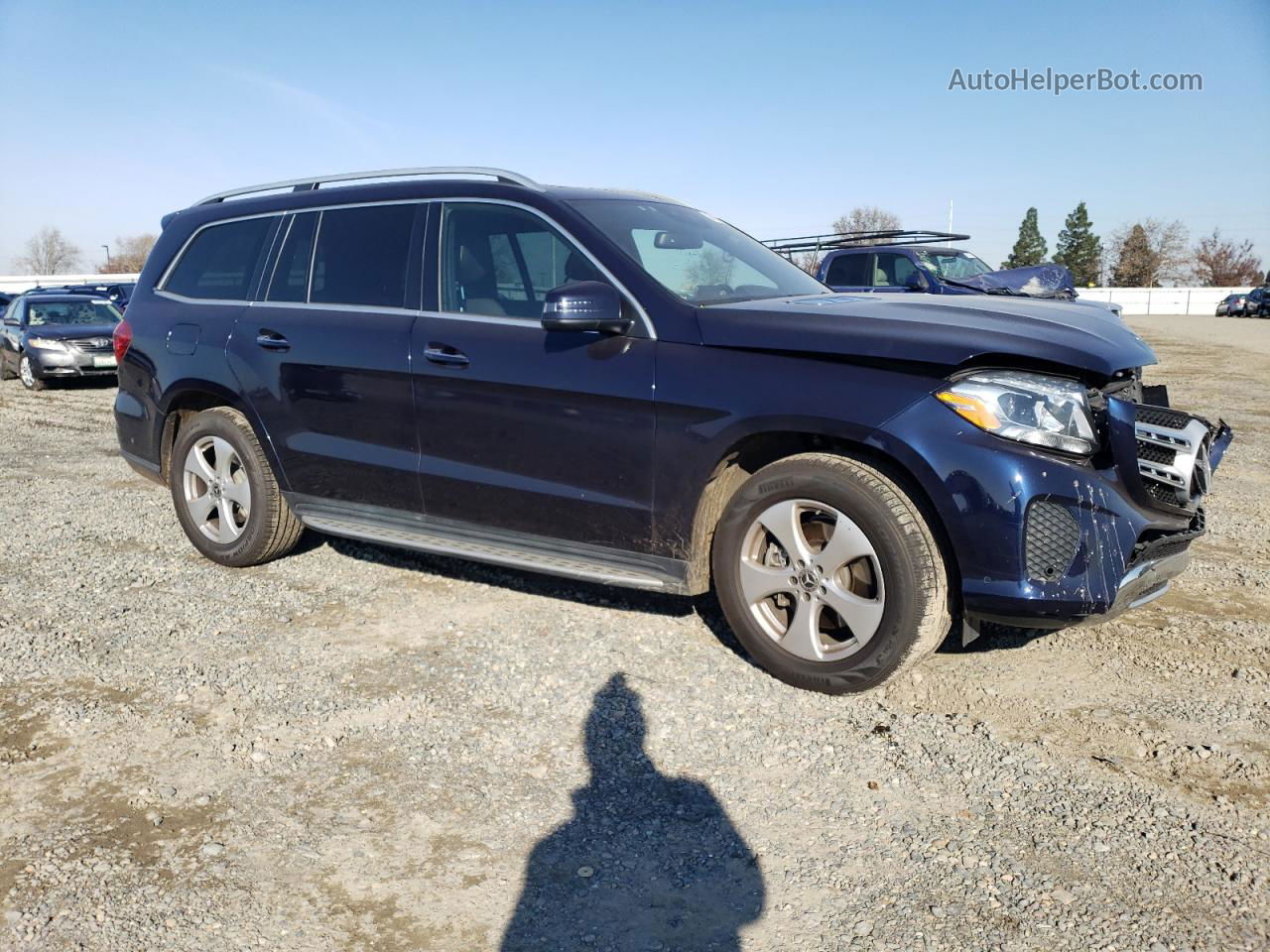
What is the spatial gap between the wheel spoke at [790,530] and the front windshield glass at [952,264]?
1186 cm

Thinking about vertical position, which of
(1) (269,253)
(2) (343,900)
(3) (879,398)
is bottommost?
(2) (343,900)

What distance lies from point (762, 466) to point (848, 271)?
12.5 m

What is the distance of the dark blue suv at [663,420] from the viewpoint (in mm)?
3254

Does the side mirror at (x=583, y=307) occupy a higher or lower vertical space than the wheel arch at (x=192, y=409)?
higher

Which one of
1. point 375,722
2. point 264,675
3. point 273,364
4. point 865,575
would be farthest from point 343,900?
point 273,364

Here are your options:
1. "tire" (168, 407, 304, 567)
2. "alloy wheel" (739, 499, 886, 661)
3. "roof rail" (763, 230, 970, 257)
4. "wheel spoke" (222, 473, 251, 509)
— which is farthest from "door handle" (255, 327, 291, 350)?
"roof rail" (763, 230, 970, 257)

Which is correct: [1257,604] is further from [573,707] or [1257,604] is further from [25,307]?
[25,307]

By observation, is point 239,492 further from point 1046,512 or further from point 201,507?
point 1046,512

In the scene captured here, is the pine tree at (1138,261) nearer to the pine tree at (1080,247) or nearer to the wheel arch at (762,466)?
the pine tree at (1080,247)

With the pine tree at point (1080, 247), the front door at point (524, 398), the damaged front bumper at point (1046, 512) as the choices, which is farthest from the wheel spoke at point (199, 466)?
the pine tree at point (1080, 247)

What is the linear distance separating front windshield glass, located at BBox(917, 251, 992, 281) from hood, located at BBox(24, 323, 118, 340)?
40.1 feet

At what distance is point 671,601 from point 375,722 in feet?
5.46

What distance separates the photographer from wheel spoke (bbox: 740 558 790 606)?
11.8ft

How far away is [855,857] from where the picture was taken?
8.77ft
